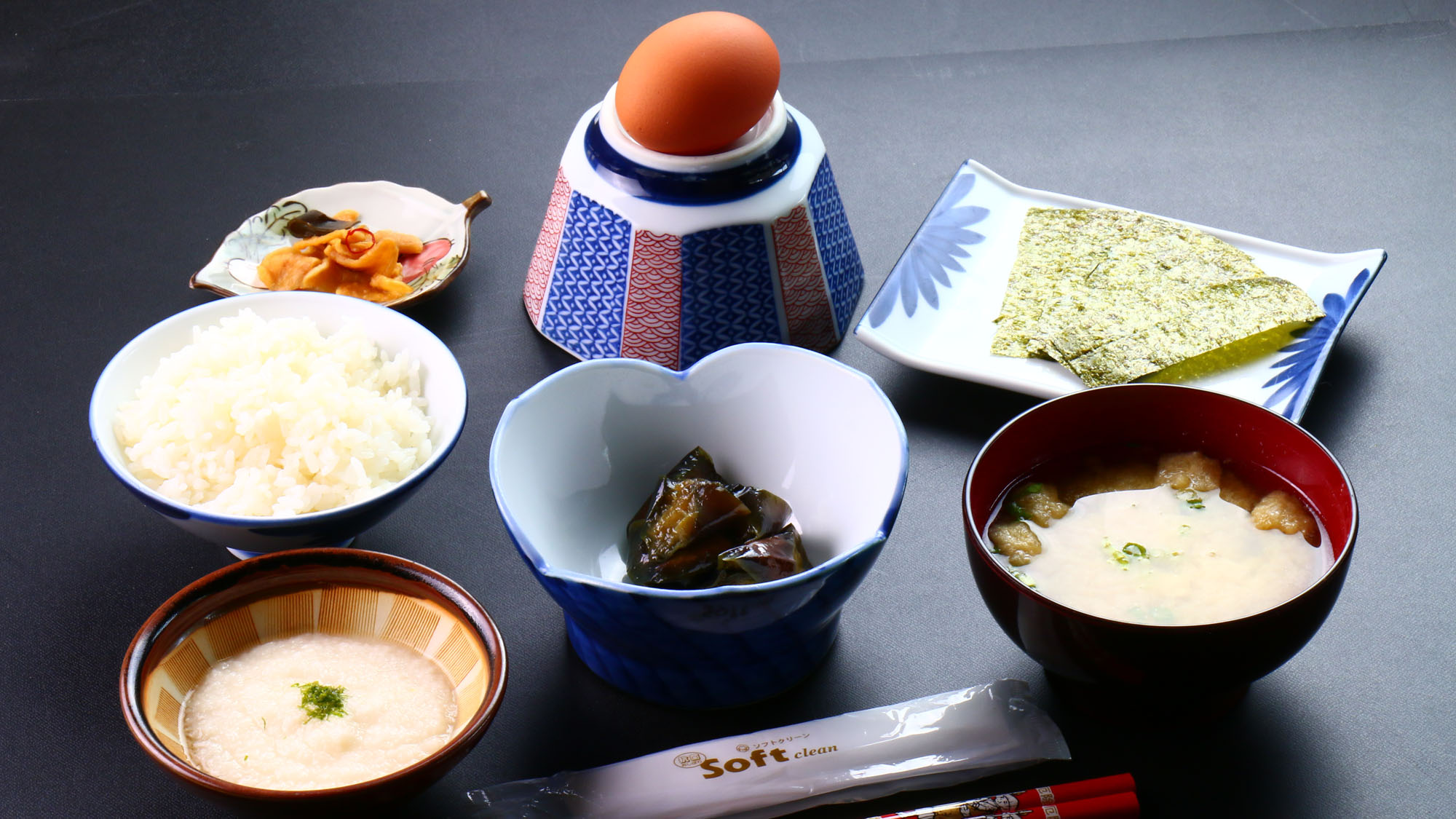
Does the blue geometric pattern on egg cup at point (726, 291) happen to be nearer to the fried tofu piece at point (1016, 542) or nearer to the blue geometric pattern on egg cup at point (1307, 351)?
the fried tofu piece at point (1016, 542)

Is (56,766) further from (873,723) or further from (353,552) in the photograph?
(873,723)

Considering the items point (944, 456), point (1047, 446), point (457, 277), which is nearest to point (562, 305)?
point (457, 277)

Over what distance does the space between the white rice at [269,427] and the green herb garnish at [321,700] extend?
19cm

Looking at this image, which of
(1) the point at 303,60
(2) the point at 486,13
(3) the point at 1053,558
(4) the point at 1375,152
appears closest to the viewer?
(3) the point at 1053,558

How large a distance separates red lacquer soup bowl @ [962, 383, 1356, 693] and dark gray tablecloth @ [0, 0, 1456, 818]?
144 mm

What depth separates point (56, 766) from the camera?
102 centimetres

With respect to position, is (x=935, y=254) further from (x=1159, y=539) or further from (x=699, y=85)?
(x=1159, y=539)

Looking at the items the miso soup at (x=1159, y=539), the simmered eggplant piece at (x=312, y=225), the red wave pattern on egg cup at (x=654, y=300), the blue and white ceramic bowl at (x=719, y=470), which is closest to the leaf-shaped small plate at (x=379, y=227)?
the simmered eggplant piece at (x=312, y=225)

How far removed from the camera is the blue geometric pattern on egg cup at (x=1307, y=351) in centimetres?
130

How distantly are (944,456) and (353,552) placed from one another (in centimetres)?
65

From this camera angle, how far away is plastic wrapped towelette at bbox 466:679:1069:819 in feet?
3.13

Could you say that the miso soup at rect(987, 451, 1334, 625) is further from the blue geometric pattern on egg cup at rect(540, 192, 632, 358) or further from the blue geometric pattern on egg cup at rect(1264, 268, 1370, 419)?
the blue geometric pattern on egg cup at rect(540, 192, 632, 358)

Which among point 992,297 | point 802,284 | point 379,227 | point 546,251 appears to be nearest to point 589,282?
point 546,251

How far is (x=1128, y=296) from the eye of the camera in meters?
1.44
